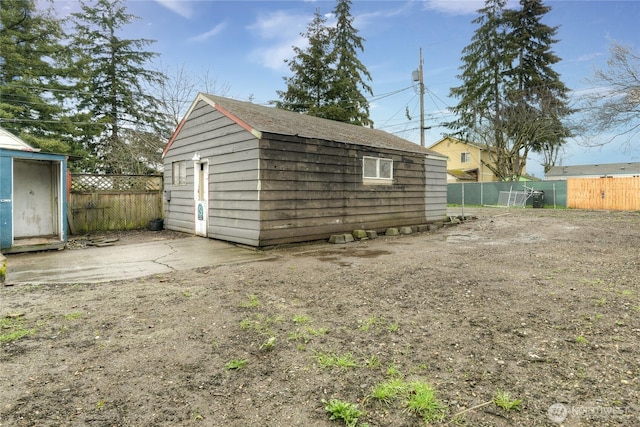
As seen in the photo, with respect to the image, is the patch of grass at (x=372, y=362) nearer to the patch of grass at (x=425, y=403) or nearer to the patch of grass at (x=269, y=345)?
the patch of grass at (x=425, y=403)

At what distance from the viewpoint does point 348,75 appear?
85.0 feet

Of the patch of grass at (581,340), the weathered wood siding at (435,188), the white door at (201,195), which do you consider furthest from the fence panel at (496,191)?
the patch of grass at (581,340)

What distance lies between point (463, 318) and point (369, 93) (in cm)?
2576

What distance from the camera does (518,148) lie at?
28281 mm

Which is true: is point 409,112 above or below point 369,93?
below

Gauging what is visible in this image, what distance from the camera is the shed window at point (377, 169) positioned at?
32.2ft

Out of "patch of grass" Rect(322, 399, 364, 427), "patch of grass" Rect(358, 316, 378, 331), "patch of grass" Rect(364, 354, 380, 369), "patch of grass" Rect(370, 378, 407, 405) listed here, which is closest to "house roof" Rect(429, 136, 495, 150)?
"patch of grass" Rect(358, 316, 378, 331)

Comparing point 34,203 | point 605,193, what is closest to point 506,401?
point 34,203

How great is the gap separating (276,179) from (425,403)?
6222 mm

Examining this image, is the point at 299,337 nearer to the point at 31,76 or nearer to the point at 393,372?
the point at 393,372

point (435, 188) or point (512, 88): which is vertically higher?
point (512, 88)

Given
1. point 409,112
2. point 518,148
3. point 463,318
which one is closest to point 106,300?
point 463,318

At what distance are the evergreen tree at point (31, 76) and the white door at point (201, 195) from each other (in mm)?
10280

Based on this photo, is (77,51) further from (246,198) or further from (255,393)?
(255,393)
